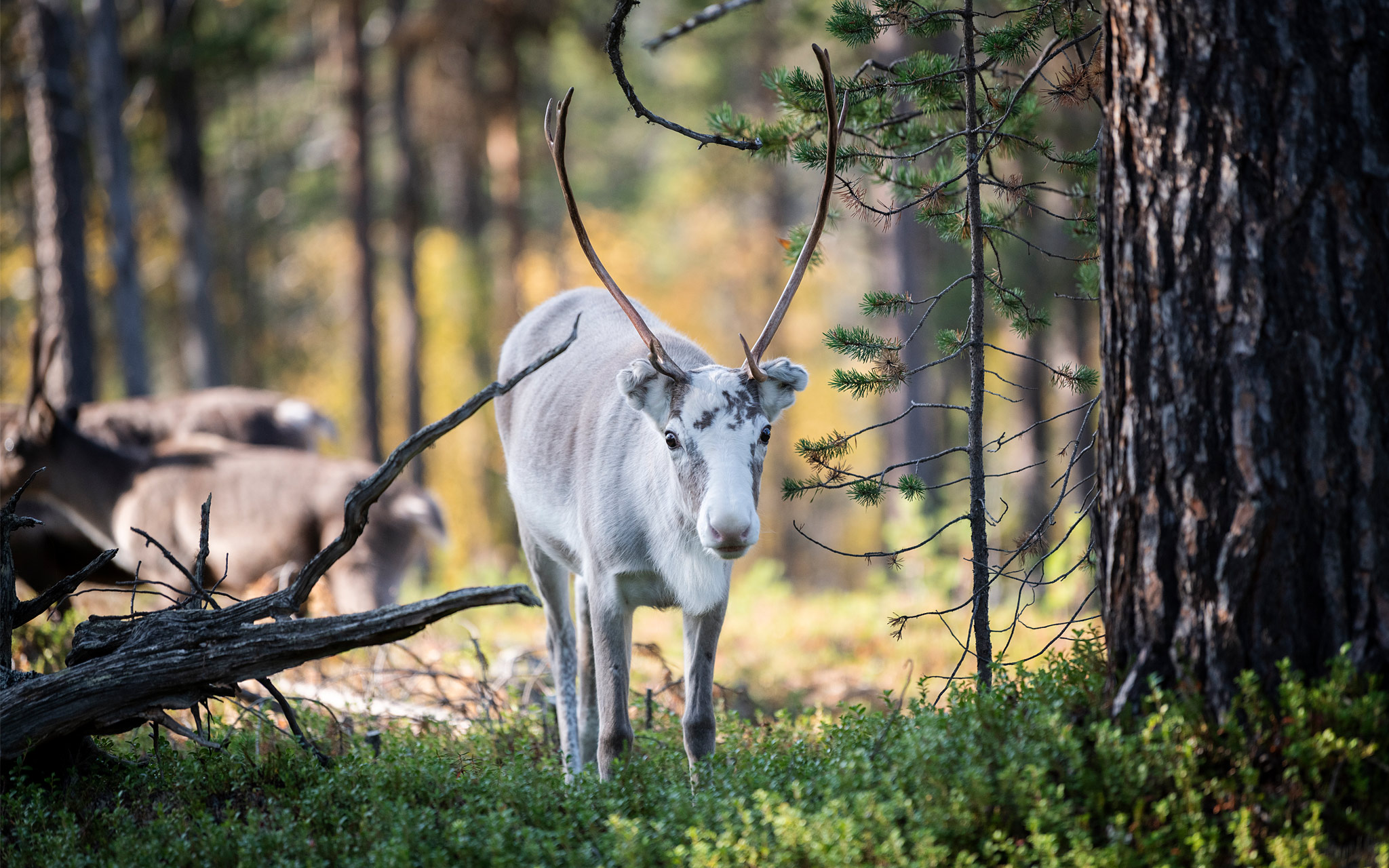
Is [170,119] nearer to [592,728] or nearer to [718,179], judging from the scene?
[718,179]

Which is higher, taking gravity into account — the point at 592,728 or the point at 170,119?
the point at 170,119

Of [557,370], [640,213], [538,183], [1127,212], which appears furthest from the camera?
[640,213]

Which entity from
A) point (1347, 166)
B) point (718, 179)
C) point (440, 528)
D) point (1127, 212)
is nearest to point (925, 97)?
point (1127, 212)

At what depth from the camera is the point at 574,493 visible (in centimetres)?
517

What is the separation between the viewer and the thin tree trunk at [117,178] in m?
12.3

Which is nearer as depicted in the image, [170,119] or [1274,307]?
[1274,307]

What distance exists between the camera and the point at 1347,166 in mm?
2961

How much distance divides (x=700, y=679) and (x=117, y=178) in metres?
11.0

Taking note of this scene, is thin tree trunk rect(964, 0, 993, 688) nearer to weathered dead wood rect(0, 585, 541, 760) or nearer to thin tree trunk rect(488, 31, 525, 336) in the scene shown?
weathered dead wood rect(0, 585, 541, 760)

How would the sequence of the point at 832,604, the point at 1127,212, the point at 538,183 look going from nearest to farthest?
1. the point at 1127,212
2. the point at 832,604
3. the point at 538,183

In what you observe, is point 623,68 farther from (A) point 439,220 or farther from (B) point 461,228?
(A) point 439,220

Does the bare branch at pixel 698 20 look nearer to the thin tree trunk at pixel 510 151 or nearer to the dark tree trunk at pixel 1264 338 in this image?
the dark tree trunk at pixel 1264 338

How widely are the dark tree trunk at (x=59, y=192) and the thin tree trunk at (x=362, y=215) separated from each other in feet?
21.1

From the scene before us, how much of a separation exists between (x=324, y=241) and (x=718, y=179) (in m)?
10.1
